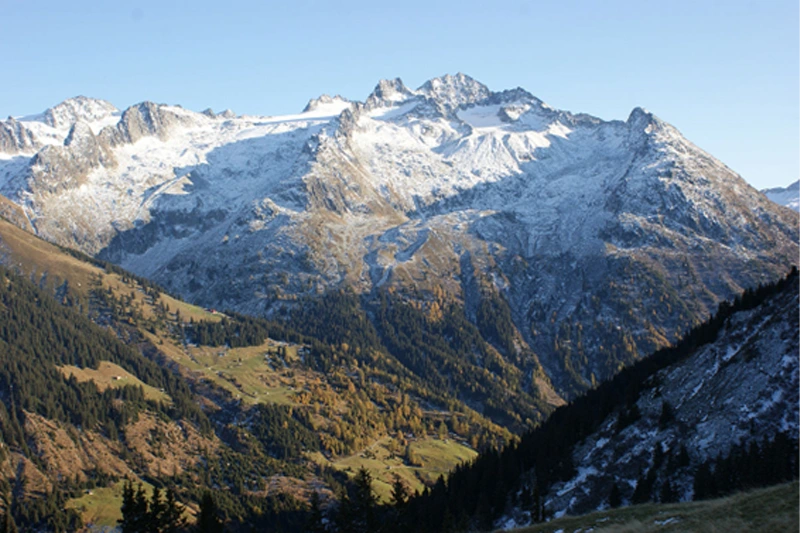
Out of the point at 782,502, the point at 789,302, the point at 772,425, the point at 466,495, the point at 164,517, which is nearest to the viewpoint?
the point at 782,502

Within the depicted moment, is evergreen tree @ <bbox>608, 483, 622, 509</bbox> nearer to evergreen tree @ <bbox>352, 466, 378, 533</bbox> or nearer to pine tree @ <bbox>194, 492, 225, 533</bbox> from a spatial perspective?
evergreen tree @ <bbox>352, 466, 378, 533</bbox>

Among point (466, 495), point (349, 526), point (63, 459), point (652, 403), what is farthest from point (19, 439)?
point (652, 403)

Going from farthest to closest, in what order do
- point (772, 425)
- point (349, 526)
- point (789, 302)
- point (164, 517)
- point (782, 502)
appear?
point (789, 302) < point (772, 425) < point (349, 526) < point (164, 517) < point (782, 502)

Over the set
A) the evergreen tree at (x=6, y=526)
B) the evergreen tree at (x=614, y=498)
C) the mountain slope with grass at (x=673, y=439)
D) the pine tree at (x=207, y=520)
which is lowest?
the evergreen tree at (x=614, y=498)

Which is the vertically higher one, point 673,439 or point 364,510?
point 364,510

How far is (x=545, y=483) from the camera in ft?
388

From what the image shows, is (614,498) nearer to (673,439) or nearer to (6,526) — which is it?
(673,439)

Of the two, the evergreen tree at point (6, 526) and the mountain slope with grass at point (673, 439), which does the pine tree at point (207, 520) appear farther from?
the mountain slope with grass at point (673, 439)

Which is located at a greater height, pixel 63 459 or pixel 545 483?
pixel 63 459

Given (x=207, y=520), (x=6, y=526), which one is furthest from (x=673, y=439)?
(x=6, y=526)

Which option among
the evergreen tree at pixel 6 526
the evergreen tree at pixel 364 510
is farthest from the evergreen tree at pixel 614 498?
the evergreen tree at pixel 6 526

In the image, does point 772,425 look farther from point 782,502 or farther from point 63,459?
point 63,459

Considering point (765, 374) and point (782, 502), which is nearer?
point (782, 502)

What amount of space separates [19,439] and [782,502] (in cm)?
20658
